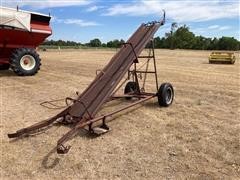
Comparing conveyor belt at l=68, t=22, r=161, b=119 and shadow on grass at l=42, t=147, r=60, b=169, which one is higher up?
conveyor belt at l=68, t=22, r=161, b=119

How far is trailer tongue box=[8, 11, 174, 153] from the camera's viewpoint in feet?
20.3

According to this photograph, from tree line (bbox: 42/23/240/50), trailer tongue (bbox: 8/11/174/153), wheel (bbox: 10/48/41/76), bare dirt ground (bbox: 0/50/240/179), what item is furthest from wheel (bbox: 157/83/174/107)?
tree line (bbox: 42/23/240/50)

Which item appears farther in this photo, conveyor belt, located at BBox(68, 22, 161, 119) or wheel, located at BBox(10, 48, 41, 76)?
wheel, located at BBox(10, 48, 41, 76)

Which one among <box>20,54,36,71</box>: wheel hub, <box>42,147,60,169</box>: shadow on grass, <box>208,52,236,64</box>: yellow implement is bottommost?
<box>42,147,60,169</box>: shadow on grass

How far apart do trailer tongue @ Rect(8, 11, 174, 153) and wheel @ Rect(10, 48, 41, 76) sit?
559cm

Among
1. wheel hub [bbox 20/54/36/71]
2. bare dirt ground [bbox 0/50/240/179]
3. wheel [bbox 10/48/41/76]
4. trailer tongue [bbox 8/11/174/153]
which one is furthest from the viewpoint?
wheel hub [bbox 20/54/36/71]

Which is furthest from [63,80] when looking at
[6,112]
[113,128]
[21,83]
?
[113,128]

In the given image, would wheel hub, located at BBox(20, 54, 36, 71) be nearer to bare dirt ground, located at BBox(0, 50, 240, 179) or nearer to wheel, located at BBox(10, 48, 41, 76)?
wheel, located at BBox(10, 48, 41, 76)

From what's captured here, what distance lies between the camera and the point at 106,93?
6738 mm

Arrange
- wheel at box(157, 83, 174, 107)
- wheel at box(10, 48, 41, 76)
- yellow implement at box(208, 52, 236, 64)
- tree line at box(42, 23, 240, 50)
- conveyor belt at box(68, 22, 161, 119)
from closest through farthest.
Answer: conveyor belt at box(68, 22, 161, 119), wheel at box(157, 83, 174, 107), wheel at box(10, 48, 41, 76), yellow implement at box(208, 52, 236, 64), tree line at box(42, 23, 240, 50)

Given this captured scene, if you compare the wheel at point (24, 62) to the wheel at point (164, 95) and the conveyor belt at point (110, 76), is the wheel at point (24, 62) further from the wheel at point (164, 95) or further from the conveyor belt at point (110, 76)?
the wheel at point (164, 95)

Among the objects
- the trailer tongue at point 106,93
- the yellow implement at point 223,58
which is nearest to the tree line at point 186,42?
the yellow implement at point 223,58

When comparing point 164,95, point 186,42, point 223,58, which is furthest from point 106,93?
point 186,42

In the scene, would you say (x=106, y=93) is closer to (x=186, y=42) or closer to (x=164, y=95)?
(x=164, y=95)
